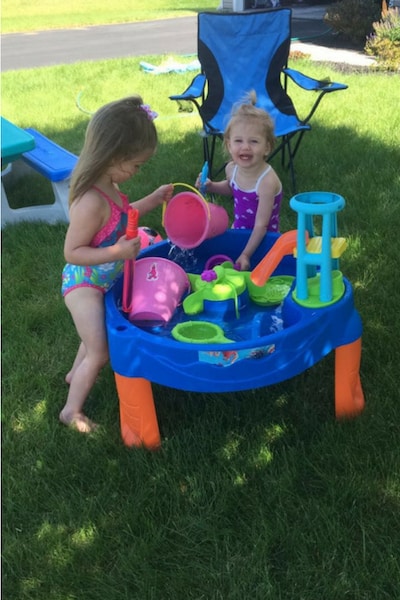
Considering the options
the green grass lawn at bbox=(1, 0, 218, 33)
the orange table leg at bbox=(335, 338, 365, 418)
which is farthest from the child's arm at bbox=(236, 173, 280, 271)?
the green grass lawn at bbox=(1, 0, 218, 33)

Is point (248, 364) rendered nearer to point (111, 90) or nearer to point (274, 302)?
point (274, 302)

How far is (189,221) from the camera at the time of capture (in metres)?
2.59

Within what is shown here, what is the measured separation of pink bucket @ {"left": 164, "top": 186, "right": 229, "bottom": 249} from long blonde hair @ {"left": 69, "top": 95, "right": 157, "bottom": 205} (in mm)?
526

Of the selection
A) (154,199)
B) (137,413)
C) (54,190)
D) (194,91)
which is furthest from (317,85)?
(137,413)

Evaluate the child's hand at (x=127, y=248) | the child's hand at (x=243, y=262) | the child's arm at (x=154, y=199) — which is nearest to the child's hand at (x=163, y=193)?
the child's arm at (x=154, y=199)

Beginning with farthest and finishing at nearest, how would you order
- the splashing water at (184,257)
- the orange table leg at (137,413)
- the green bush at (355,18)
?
the green bush at (355,18), the splashing water at (184,257), the orange table leg at (137,413)

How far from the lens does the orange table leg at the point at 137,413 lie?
1924 mm

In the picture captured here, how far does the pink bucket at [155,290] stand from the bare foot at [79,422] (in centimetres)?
40

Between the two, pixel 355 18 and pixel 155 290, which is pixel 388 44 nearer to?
pixel 355 18

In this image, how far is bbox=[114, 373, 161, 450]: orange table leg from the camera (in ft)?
6.31

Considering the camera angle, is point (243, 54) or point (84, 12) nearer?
point (243, 54)

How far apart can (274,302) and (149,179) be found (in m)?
2.28

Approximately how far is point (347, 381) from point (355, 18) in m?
9.72

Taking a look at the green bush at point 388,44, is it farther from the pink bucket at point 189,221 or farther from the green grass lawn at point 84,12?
the green grass lawn at point 84,12
